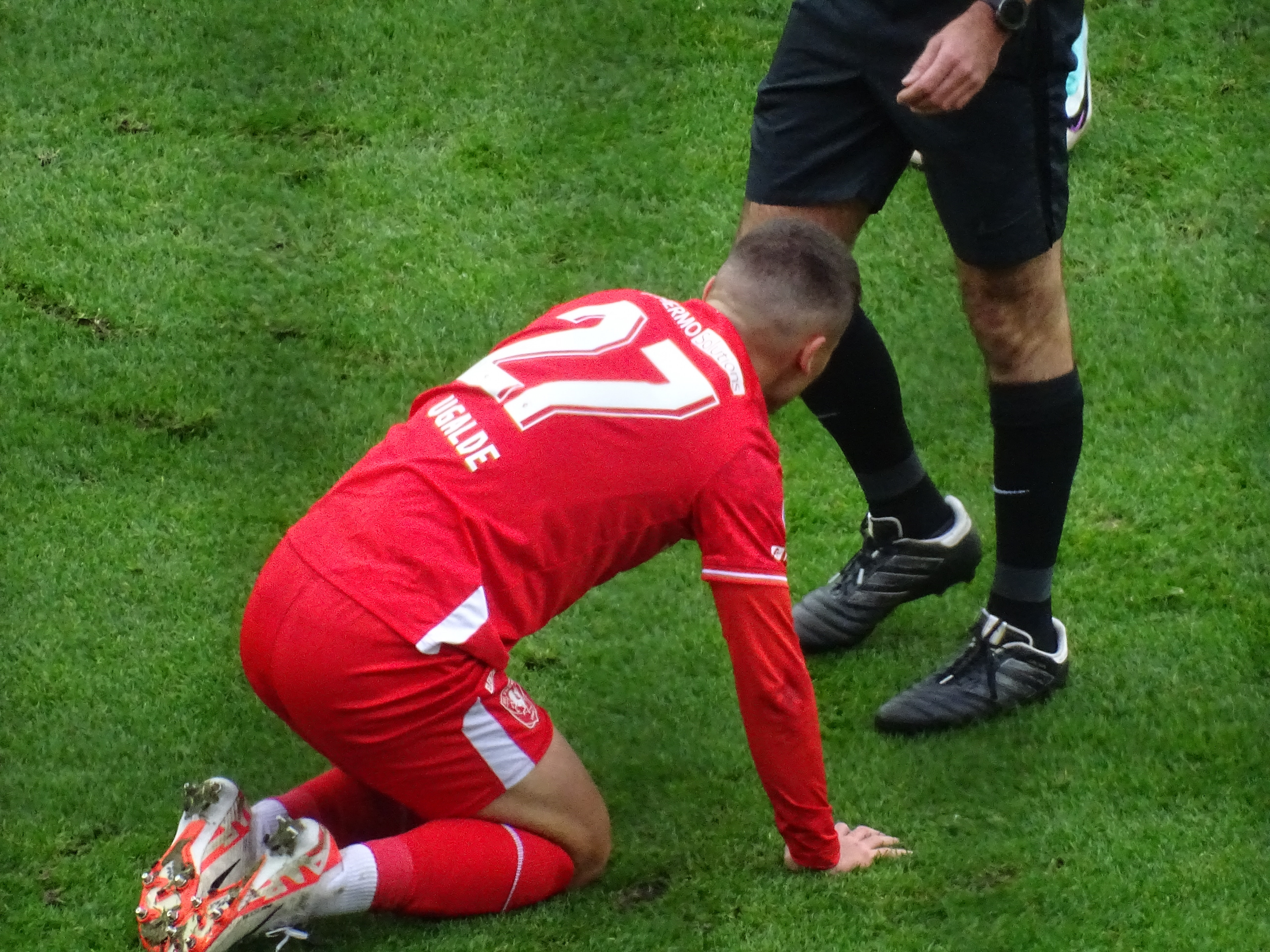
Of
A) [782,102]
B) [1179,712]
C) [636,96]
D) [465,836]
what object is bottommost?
[1179,712]

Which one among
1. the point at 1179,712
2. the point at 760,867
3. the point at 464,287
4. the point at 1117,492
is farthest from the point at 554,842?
the point at 464,287

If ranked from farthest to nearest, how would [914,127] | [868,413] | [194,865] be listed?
[868,413]
[914,127]
[194,865]

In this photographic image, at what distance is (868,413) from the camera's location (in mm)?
2330

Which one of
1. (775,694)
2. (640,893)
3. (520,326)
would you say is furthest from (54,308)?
(775,694)

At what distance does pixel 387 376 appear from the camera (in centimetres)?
310

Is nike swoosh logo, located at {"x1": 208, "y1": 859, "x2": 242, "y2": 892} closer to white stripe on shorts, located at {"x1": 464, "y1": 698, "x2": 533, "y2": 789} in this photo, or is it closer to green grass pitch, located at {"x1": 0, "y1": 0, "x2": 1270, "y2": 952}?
green grass pitch, located at {"x1": 0, "y1": 0, "x2": 1270, "y2": 952}

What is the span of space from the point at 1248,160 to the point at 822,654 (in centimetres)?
187

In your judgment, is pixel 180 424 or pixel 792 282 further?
pixel 180 424

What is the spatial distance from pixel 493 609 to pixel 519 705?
12cm

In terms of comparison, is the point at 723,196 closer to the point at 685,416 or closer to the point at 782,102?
the point at 782,102

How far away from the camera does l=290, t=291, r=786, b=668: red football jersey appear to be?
5.74 feet

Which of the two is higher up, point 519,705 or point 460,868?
point 519,705

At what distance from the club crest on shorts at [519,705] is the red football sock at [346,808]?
234 mm

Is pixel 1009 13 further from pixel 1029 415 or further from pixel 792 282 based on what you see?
pixel 1029 415
